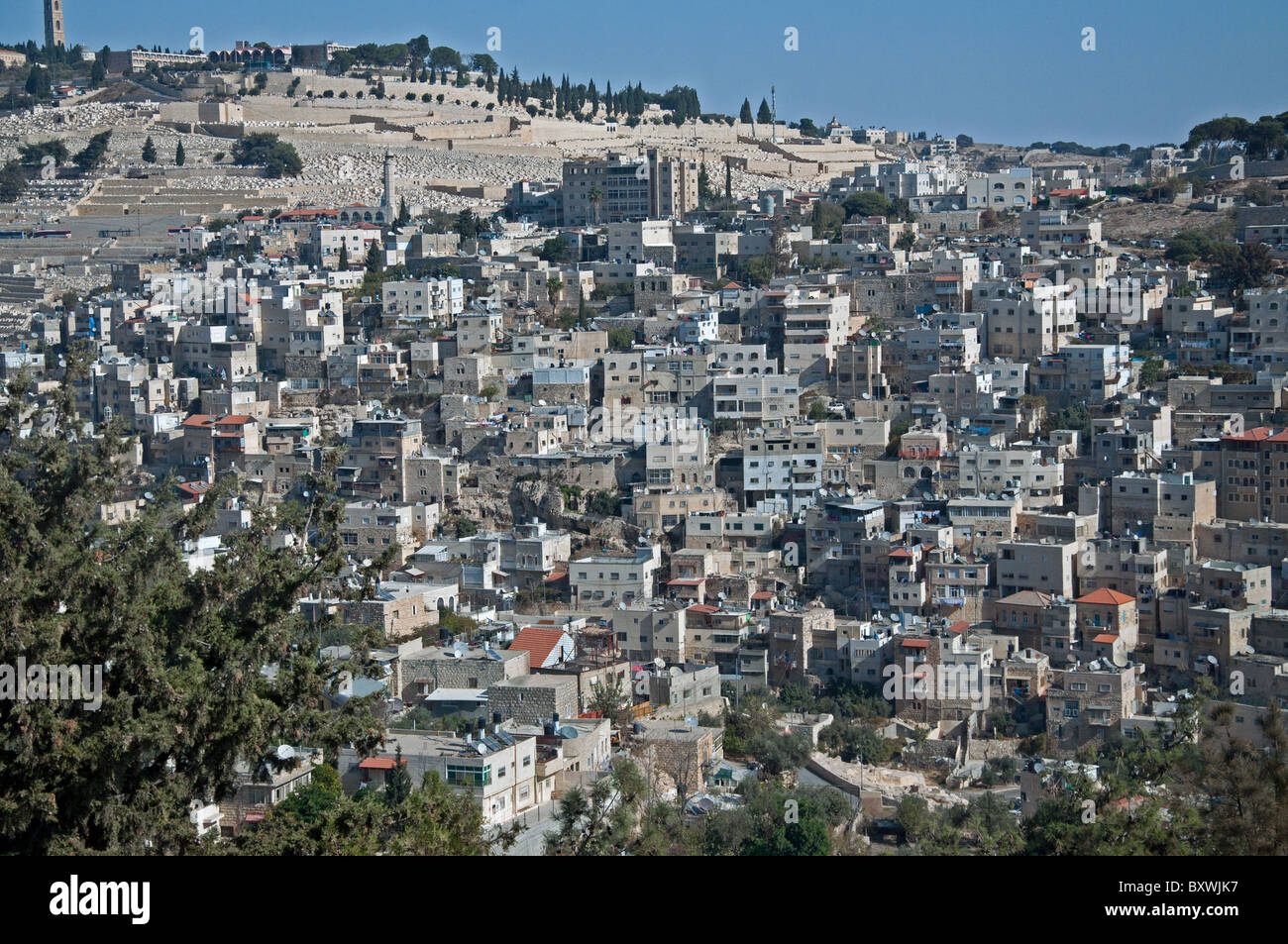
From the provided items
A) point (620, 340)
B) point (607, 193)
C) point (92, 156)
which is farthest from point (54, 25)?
point (620, 340)

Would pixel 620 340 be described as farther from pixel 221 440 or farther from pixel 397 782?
pixel 397 782

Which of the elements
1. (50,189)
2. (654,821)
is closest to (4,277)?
(50,189)

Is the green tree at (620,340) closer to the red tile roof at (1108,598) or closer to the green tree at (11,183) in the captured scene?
the red tile roof at (1108,598)

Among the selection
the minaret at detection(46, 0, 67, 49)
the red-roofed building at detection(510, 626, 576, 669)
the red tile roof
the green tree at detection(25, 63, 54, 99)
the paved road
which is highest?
the minaret at detection(46, 0, 67, 49)

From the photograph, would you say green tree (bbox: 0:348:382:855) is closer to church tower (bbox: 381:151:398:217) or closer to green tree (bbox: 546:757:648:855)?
green tree (bbox: 546:757:648:855)

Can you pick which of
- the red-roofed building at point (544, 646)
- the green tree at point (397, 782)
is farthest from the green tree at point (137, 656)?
the red-roofed building at point (544, 646)


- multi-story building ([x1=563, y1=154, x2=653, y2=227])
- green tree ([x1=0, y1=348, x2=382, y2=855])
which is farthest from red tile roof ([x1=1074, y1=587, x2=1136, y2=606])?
multi-story building ([x1=563, y1=154, x2=653, y2=227])
